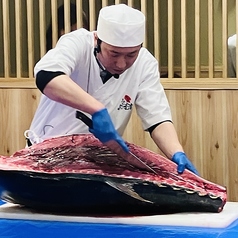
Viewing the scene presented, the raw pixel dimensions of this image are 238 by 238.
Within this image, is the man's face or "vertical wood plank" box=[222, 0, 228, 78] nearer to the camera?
the man's face

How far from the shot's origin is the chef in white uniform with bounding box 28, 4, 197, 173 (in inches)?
74.4

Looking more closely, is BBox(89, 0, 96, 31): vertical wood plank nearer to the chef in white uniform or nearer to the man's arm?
the chef in white uniform

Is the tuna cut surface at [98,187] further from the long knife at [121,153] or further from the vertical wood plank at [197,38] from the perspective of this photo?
the vertical wood plank at [197,38]

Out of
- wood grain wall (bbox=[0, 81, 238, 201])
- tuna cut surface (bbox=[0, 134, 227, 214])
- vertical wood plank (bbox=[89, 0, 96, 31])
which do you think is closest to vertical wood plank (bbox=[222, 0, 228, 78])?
wood grain wall (bbox=[0, 81, 238, 201])

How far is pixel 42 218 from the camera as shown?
1.70 m

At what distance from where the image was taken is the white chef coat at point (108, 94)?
6.91 feet

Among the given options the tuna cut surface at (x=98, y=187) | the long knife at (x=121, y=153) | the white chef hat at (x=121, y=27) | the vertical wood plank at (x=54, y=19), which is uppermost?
the vertical wood plank at (x=54, y=19)

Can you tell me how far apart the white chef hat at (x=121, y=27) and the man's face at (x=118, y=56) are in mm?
18

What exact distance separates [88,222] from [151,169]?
26 centimetres

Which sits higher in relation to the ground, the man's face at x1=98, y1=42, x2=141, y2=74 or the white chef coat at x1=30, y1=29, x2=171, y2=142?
the man's face at x1=98, y1=42, x2=141, y2=74

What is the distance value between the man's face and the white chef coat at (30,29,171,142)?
0.39 ft

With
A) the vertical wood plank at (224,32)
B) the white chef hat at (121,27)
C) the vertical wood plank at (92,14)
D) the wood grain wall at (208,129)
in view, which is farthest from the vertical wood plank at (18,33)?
the white chef hat at (121,27)

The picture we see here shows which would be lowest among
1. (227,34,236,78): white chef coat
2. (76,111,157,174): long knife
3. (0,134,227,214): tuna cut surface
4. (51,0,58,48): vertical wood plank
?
(0,134,227,214): tuna cut surface

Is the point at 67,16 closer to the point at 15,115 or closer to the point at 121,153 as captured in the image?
the point at 15,115
